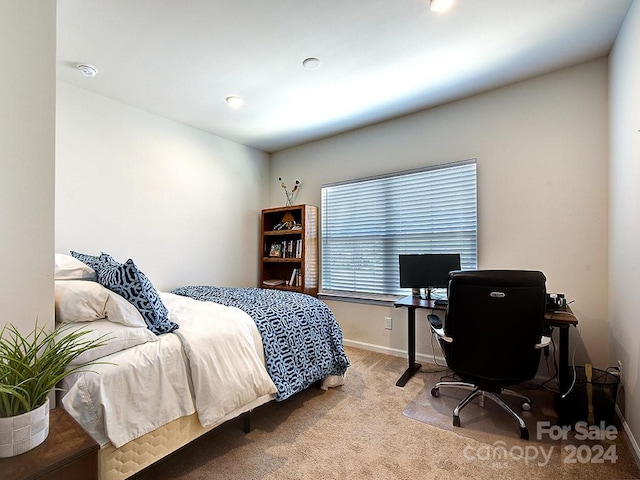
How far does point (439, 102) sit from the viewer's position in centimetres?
312

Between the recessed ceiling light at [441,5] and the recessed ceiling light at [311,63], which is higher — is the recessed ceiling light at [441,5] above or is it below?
above

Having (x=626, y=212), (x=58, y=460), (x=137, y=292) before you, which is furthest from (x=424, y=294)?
(x=58, y=460)

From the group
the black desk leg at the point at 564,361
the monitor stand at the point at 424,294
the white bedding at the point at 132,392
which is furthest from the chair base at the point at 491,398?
the white bedding at the point at 132,392

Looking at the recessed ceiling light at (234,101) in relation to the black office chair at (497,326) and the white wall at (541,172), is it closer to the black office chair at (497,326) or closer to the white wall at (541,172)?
the white wall at (541,172)

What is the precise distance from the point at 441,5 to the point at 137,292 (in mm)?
2427

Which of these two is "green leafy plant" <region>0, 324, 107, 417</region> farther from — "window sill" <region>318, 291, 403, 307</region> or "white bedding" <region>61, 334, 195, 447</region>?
"window sill" <region>318, 291, 403, 307</region>

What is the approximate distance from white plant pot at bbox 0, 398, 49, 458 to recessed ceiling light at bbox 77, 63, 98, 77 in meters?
2.56

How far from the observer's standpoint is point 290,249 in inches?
165

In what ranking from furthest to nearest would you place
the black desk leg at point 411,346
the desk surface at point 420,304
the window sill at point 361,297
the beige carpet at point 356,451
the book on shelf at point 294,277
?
1. the book on shelf at point 294,277
2. the window sill at point 361,297
3. the black desk leg at point 411,346
4. the desk surface at point 420,304
5. the beige carpet at point 356,451

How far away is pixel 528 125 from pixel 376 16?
5.56ft

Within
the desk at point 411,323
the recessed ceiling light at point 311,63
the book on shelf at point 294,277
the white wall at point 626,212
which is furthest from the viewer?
the book on shelf at point 294,277

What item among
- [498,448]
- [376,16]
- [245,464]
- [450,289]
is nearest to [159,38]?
[376,16]

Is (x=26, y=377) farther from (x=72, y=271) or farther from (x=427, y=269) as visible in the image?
(x=427, y=269)

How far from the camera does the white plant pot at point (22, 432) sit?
0.93m
